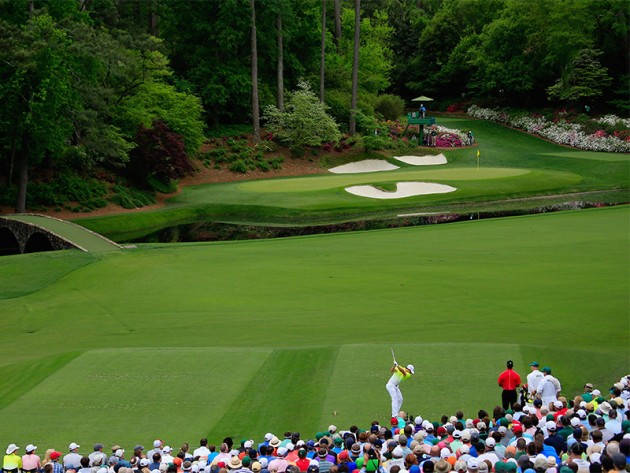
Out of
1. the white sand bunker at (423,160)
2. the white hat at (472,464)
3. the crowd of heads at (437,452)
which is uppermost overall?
the white hat at (472,464)

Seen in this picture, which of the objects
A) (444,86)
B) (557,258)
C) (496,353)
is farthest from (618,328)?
(444,86)

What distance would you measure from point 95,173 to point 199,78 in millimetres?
17898

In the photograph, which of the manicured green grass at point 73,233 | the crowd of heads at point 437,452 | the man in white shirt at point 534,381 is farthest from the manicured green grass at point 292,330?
the crowd of heads at point 437,452

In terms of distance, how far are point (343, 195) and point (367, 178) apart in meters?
6.29

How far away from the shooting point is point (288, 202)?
5003 centimetres

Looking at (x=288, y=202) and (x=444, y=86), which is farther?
(x=444, y=86)

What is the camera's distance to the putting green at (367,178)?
5456 cm

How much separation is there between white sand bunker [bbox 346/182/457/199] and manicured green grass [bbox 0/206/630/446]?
48.8 ft

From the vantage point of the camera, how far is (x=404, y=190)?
173 ft

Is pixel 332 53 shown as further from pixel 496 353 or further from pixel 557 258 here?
pixel 496 353

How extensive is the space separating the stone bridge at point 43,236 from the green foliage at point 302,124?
30.0 metres

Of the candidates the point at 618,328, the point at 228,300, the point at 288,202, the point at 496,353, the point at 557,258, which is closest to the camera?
the point at 496,353

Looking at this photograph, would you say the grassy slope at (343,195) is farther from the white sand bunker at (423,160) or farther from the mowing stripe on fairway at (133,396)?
the mowing stripe on fairway at (133,396)

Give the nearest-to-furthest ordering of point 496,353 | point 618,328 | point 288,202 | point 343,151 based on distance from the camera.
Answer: point 496,353 < point 618,328 < point 288,202 < point 343,151
